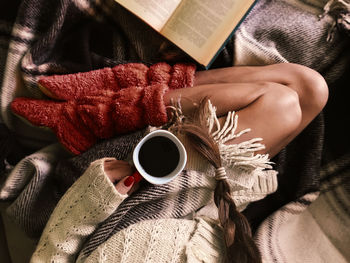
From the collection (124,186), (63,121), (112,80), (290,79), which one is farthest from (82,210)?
(290,79)

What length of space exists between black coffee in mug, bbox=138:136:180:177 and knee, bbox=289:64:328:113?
0.38 m

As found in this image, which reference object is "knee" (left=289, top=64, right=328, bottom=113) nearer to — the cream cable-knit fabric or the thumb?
the cream cable-knit fabric

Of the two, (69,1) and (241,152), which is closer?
(241,152)

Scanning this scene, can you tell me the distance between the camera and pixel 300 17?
2.97 ft

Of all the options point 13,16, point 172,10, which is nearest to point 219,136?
point 172,10

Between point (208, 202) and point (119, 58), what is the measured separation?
46 cm

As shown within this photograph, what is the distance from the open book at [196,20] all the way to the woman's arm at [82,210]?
339 mm

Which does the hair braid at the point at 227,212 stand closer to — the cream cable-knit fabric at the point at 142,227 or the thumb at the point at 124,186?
the cream cable-knit fabric at the point at 142,227

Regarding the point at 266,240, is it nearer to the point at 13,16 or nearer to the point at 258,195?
the point at 258,195

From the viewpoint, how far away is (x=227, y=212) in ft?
2.10

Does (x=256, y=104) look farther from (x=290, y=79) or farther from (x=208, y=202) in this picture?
(x=208, y=202)

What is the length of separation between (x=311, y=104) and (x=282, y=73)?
0.35ft

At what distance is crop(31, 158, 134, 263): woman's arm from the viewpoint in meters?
0.64

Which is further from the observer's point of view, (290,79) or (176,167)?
(290,79)
